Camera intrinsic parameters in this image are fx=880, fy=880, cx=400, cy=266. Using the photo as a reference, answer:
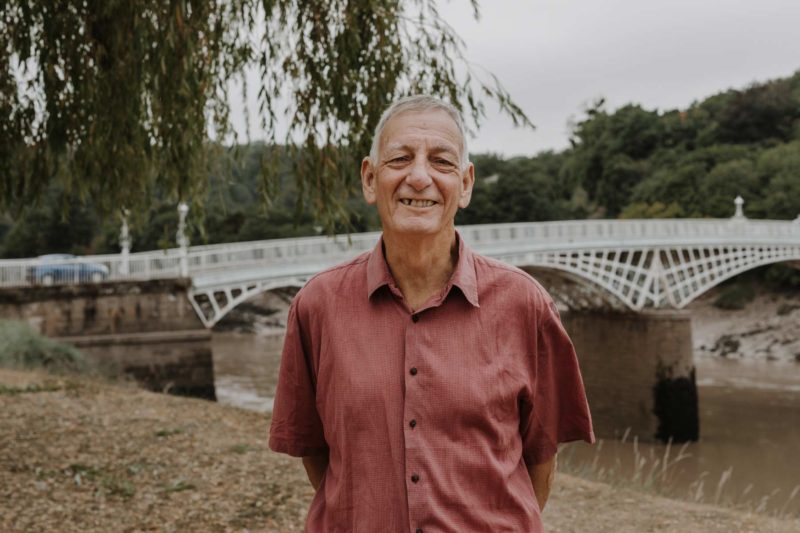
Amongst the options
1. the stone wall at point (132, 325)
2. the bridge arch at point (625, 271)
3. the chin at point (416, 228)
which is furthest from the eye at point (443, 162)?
the bridge arch at point (625, 271)

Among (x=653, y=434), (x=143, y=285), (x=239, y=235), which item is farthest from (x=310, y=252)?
(x=239, y=235)

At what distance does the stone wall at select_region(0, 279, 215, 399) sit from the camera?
17844 mm

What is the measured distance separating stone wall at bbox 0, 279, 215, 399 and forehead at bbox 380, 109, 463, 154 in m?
16.6

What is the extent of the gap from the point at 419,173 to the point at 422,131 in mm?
100

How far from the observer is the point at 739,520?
6.38 metres

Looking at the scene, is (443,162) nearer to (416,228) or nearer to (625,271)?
(416,228)

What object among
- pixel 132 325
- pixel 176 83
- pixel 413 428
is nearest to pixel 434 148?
pixel 413 428

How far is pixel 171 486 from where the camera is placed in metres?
5.90

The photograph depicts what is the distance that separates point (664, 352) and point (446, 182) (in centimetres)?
Result: 2161

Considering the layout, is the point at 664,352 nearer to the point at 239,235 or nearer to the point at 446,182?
the point at 446,182

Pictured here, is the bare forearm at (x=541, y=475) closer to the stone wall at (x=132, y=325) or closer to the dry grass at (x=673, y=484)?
the dry grass at (x=673, y=484)

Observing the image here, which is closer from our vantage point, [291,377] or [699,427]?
[291,377]

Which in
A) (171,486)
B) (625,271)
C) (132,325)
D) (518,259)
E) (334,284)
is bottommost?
(171,486)

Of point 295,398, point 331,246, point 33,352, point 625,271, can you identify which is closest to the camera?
point 295,398
